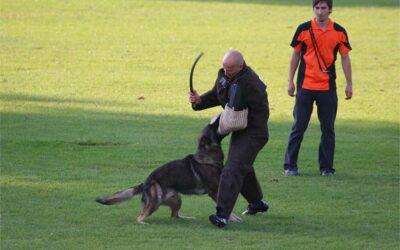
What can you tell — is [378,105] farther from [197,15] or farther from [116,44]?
[197,15]

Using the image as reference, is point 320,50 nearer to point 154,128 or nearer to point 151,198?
point 151,198

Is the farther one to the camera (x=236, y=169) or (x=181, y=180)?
(x=181, y=180)

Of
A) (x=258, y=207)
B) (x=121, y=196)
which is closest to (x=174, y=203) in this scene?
(x=121, y=196)

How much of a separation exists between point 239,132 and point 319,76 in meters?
3.06

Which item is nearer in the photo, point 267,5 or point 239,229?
point 239,229

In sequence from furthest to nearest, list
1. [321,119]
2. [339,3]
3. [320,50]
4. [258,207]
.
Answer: [339,3] → [321,119] → [320,50] → [258,207]

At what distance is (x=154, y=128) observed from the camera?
56.3 feet

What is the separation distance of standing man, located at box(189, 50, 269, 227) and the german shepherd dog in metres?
0.22

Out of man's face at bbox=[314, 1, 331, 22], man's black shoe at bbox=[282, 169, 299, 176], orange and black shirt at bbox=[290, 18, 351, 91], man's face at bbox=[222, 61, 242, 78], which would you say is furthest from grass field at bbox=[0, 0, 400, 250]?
man's face at bbox=[314, 1, 331, 22]

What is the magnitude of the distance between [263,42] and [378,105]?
9.18 metres

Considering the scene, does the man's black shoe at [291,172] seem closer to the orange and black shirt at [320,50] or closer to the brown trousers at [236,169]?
the orange and black shirt at [320,50]

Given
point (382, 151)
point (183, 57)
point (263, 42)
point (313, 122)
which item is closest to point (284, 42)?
point (263, 42)

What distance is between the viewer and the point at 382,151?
1565 cm

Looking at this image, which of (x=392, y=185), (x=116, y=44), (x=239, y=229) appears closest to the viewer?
(x=239, y=229)
